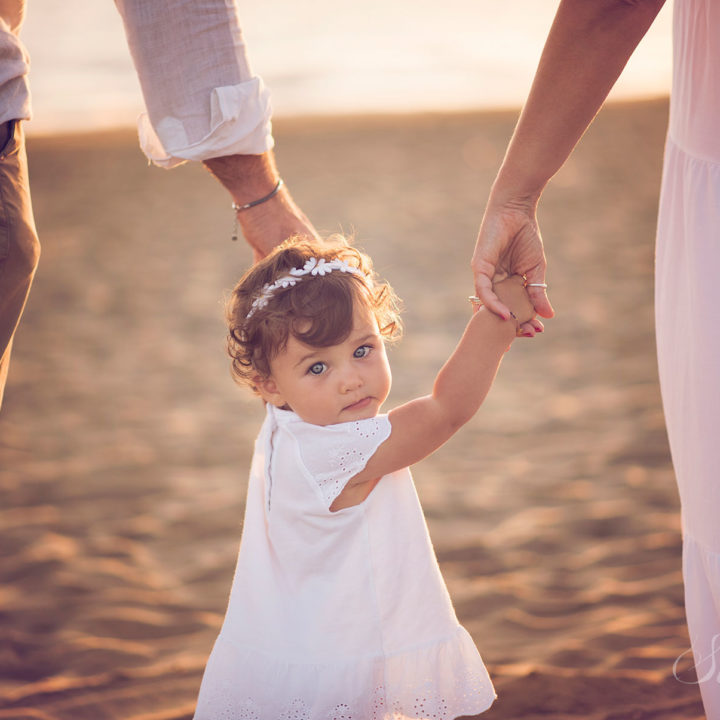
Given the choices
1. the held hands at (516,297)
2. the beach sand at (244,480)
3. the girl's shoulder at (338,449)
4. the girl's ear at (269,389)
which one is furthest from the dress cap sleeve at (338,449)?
the beach sand at (244,480)

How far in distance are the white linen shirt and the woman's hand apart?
0.82 m

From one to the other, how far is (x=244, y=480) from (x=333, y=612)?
3.34 m

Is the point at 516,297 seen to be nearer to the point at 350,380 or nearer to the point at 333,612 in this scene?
the point at 350,380

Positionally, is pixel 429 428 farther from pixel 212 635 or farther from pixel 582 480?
pixel 582 480

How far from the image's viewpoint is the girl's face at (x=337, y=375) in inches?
79.0

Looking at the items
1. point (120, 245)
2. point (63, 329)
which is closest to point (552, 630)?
point (63, 329)

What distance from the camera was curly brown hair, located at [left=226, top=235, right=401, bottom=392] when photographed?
200 centimetres

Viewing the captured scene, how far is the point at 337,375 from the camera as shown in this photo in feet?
6.58

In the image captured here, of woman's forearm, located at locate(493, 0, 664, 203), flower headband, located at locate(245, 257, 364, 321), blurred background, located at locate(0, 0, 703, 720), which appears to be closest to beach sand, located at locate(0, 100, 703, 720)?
blurred background, located at locate(0, 0, 703, 720)

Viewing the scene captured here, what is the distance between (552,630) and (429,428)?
1.84 metres

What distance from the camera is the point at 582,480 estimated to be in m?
5.02

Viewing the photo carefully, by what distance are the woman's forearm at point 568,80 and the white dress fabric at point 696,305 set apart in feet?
0.45

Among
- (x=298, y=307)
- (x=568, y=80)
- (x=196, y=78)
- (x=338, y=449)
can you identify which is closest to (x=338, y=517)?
(x=338, y=449)

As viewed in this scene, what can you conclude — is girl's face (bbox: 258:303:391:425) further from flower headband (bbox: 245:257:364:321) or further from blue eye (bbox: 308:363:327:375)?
flower headband (bbox: 245:257:364:321)
